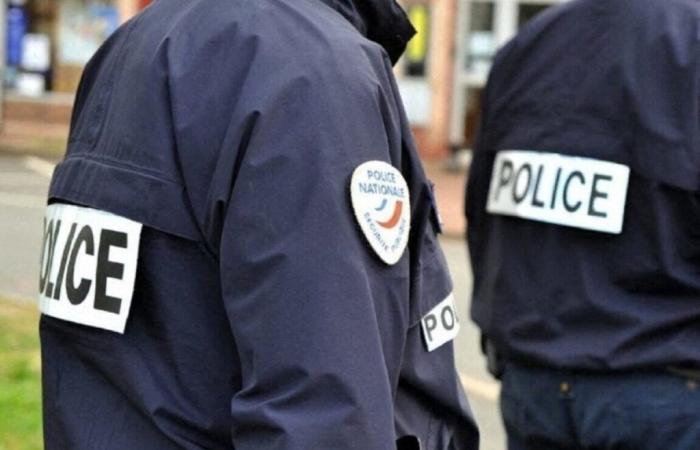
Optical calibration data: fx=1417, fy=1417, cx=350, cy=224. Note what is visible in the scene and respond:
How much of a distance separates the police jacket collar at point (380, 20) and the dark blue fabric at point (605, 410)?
108 centimetres

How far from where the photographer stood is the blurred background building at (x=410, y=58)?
20.1 m

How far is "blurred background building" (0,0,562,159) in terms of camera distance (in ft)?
66.0

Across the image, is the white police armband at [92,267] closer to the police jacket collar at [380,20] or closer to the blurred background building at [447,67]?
the police jacket collar at [380,20]

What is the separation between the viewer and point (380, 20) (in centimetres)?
195

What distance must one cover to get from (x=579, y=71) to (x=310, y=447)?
1625 millimetres

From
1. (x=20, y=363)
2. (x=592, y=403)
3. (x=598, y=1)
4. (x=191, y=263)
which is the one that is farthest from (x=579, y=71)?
(x=20, y=363)

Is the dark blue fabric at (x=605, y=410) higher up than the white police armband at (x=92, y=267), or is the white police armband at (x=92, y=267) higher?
the white police armband at (x=92, y=267)

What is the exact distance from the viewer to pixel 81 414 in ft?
6.00

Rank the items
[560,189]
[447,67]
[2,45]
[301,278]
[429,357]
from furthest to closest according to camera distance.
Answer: [2,45]
[447,67]
[560,189]
[429,357]
[301,278]

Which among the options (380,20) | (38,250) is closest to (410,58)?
(38,250)

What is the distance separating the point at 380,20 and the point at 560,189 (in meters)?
1.12

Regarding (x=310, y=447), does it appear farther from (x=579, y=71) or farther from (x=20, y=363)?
(x=20, y=363)

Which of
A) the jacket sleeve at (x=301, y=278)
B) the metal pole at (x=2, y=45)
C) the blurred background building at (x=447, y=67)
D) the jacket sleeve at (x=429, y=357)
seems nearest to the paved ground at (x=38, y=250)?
the blurred background building at (x=447, y=67)

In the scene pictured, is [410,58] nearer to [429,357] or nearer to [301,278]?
[429,357]
